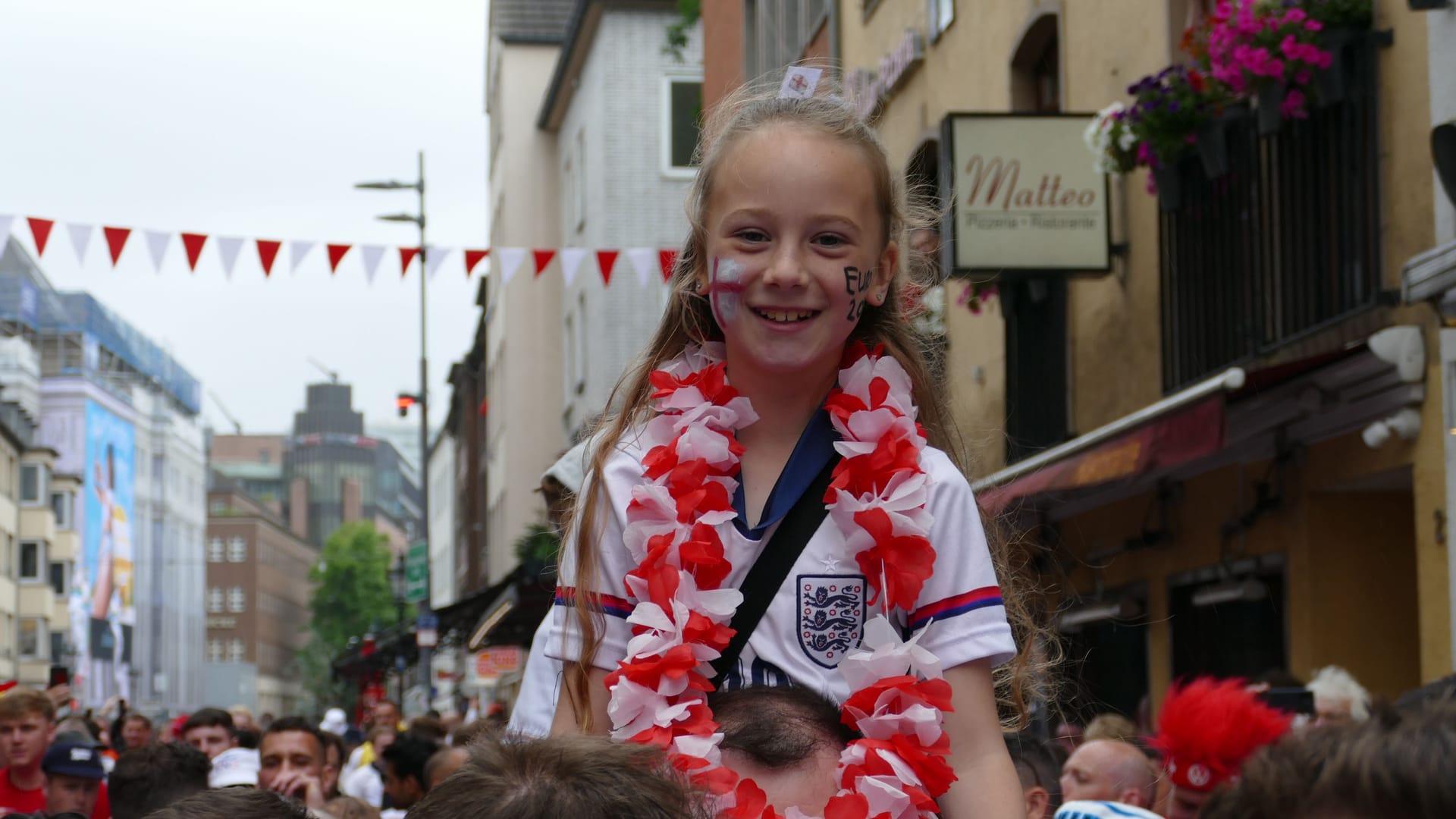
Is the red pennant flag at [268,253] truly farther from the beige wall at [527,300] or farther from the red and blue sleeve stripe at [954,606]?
the beige wall at [527,300]

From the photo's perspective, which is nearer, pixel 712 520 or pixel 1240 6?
pixel 712 520

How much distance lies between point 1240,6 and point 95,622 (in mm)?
87283

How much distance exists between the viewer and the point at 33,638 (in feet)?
271

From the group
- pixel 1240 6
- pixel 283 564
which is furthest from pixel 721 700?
pixel 283 564

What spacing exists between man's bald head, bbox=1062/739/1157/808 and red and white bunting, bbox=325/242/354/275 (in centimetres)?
1210

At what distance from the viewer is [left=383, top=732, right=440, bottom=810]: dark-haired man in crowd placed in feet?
37.6

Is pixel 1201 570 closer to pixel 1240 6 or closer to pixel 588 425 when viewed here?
pixel 1240 6

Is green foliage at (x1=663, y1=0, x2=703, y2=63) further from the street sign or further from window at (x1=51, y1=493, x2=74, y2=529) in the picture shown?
window at (x1=51, y1=493, x2=74, y2=529)

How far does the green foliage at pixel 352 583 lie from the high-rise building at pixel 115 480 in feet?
26.9

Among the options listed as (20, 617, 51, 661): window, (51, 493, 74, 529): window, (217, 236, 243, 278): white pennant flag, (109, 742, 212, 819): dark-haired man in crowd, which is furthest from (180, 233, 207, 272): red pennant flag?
(51, 493, 74, 529): window

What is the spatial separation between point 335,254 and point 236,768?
29.8ft

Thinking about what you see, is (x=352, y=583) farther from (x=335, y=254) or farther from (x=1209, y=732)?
(x=1209, y=732)

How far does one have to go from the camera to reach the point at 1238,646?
40.4 feet

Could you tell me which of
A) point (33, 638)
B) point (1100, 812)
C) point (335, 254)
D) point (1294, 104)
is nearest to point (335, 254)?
point (335, 254)
